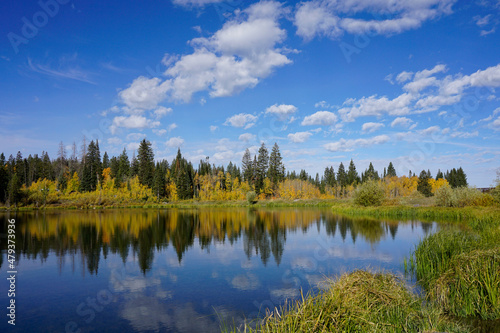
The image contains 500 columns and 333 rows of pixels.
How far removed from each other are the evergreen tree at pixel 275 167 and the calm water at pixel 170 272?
63.9m

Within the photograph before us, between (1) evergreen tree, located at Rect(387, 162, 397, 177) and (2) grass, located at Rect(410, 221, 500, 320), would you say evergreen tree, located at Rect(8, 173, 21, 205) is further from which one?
(1) evergreen tree, located at Rect(387, 162, 397, 177)

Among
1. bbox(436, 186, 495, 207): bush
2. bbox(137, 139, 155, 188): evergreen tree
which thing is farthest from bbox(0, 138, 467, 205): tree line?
bbox(436, 186, 495, 207): bush

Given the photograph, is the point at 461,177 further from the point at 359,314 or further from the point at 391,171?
the point at 359,314

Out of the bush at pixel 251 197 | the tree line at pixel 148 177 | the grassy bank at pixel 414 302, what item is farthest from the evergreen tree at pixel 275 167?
the grassy bank at pixel 414 302

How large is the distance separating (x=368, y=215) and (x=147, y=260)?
120ft

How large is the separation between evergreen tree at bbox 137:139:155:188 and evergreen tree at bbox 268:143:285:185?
117ft

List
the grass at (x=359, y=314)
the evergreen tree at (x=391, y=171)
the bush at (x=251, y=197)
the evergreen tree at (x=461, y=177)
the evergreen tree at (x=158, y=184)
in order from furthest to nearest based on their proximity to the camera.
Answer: the evergreen tree at (x=391, y=171) → the evergreen tree at (x=461, y=177) → the evergreen tree at (x=158, y=184) → the bush at (x=251, y=197) → the grass at (x=359, y=314)

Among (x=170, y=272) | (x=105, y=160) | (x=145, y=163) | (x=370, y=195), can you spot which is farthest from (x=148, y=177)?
(x=170, y=272)

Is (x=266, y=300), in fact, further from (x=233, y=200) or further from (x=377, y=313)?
(x=233, y=200)

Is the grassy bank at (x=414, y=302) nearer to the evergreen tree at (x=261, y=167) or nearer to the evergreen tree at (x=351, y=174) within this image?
the evergreen tree at (x=261, y=167)

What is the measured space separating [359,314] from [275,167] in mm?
87613

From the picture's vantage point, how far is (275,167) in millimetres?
94188

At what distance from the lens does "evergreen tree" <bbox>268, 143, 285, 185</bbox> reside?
3659 inches

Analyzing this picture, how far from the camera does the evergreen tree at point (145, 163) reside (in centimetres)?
8456
